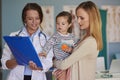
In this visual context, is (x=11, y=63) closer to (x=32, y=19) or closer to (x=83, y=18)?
(x=32, y=19)

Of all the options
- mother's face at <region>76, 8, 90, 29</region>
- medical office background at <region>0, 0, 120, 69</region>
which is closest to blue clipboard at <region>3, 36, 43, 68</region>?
mother's face at <region>76, 8, 90, 29</region>

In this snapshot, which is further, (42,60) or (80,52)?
(42,60)

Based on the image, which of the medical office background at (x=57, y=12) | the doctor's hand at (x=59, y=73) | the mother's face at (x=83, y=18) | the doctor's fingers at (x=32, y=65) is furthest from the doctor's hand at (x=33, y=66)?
the medical office background at (x=57, y=12)

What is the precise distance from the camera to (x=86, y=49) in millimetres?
1313

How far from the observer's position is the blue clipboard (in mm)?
1310

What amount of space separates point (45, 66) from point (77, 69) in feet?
0.68

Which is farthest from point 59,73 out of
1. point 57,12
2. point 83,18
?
point 57,12

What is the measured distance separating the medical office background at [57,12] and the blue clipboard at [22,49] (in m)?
1.95

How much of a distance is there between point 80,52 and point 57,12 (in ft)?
7.46

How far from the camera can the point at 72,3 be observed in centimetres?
358

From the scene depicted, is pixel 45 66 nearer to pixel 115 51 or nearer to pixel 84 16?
pixel 84 16

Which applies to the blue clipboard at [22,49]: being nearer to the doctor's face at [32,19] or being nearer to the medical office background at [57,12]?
the doctor's face at [32,19]

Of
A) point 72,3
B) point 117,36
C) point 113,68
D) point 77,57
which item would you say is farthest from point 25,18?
point 117,36

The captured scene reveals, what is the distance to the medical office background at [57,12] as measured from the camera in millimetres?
3367
